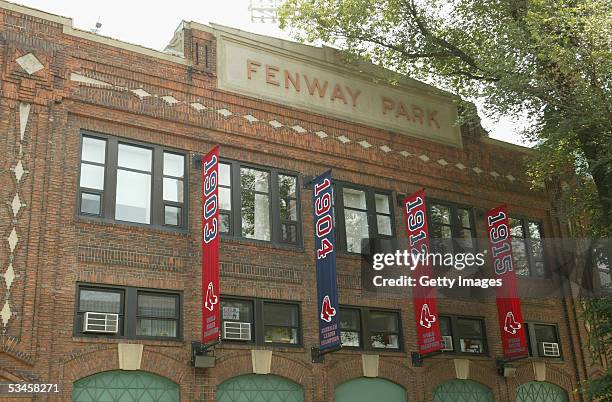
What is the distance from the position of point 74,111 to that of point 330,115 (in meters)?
7.35

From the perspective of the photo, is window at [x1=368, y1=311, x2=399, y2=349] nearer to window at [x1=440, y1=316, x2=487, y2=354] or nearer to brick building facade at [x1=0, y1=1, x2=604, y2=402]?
brick building facade at [x1=0, y1=1, x2=604, y2=402]

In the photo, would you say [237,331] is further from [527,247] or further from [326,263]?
[527,247]

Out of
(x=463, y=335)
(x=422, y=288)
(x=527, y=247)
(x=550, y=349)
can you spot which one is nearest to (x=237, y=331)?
(x=422, y=288)

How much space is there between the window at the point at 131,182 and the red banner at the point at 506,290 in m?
9.57

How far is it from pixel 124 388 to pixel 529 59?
12334 mm

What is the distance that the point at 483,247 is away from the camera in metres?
23.0

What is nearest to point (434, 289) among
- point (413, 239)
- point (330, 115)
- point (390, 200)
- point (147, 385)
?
point (413, 239)

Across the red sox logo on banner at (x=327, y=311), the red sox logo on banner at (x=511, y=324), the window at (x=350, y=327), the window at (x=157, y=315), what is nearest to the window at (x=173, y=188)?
the window at (x=157, y=315)

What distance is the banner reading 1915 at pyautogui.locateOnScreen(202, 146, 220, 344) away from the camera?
52.6 ft

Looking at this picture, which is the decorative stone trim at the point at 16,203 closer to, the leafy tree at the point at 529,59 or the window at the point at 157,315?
the window at the point at 157,315

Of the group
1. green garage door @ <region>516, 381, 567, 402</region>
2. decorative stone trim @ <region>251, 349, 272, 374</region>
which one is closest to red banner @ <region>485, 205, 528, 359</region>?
green garage door @ <region>516, 381, 567, 402</region>

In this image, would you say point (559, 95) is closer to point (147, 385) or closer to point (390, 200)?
point (390, 200)

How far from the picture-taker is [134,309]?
16344mm

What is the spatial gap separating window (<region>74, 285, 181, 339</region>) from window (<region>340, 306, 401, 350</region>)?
4.70 meters
